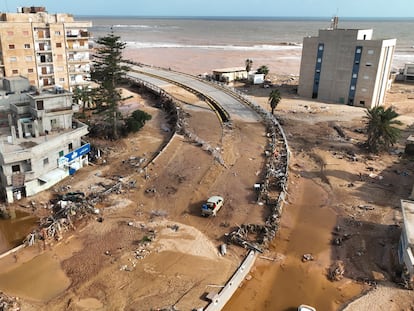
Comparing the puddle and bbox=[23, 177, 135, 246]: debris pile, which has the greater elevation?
bbox=[23, 177, 135, 246]: debris pile

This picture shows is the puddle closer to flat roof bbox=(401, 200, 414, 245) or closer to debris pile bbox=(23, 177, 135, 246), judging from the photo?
debris pile bbox=(23, 177, 135, 246)

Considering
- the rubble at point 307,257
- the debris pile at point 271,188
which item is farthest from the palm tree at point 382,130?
the rubble at point 307,257

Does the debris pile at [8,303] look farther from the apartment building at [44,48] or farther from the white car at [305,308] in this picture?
the apartment building at [44,48]

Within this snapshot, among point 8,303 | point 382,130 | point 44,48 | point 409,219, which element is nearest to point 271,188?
point 409,219

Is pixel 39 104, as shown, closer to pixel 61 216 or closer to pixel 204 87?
pixel 61 216

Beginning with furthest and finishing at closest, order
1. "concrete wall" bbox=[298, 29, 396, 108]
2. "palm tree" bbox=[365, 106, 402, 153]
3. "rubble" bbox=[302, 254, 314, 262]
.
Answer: "concrete wall" bbox=[298, 29, 396, 108], "palm tree" bbox=[365, 106, 402, 153], "rubble" bbox=[302, 254, 314, 262]

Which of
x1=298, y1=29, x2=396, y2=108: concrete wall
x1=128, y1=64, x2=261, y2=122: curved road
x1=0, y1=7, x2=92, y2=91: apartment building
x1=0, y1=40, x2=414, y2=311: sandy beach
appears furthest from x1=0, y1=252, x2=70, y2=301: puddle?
x1=298, y1=29, x2=396, y2=108: concrete wall
